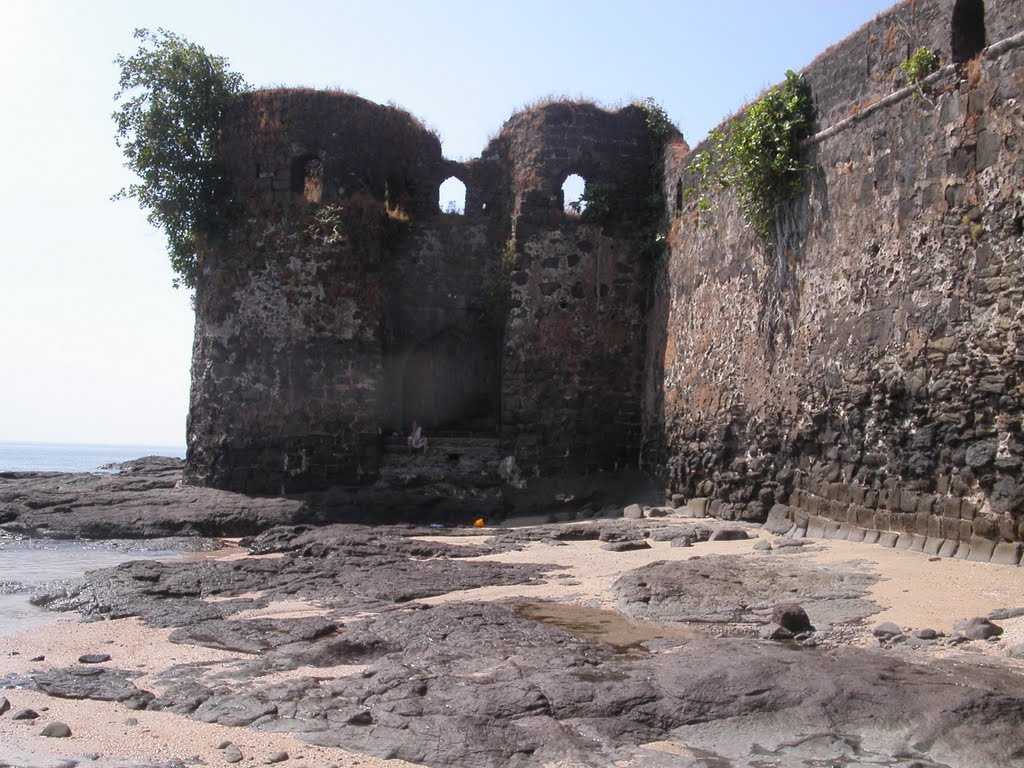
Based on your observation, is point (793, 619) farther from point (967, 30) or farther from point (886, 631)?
point (967, 30)

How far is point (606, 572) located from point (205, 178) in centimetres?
921

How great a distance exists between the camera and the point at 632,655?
4.86 meters

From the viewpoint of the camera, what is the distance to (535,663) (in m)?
4.71

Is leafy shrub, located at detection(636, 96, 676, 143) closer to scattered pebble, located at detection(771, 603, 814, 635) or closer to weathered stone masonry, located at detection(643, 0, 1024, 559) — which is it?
weathered stone masonry, located at detection(643, 0, 1024, 559)

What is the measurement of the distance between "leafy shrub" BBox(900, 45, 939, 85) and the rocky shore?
3.59 m

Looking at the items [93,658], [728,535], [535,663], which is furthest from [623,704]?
[728,535]

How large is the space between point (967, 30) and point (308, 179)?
9.90 metres

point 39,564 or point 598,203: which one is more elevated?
point 598,203

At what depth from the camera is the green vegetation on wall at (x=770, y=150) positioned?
31.9 ft

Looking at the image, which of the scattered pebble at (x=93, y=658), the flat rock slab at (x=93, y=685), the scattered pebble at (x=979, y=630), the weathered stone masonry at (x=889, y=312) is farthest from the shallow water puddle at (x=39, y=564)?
the weathered stone masonry at (x=889, y=312)

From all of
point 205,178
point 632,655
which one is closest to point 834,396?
point 632,655

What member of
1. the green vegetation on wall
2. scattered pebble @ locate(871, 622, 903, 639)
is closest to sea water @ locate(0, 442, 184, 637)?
scattered pebble @ locate(871, 622, 903, 639)

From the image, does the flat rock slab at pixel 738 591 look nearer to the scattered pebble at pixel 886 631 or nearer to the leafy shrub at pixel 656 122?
the scattered pebble at pixel 886 631

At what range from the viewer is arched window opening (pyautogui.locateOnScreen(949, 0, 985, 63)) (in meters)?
7.54
